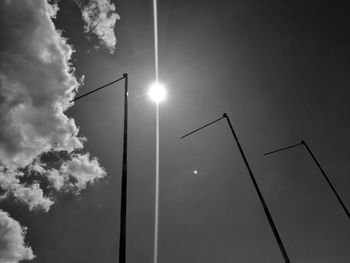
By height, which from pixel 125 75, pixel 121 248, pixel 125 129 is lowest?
pixel 121 248

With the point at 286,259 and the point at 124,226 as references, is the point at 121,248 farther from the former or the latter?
the point at 286,259

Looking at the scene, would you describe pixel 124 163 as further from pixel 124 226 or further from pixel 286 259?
pixel 286 259

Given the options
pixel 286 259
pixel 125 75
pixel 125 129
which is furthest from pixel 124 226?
pixel 286 259

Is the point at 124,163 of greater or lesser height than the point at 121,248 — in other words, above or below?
above

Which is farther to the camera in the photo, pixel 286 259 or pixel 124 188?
pixel 286 259

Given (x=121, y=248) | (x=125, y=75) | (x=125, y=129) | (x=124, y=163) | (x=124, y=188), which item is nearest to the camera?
(x=121, y=248)

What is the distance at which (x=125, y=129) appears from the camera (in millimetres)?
9242

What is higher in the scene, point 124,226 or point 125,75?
point 125,75

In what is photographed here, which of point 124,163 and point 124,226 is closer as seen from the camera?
point 124,226

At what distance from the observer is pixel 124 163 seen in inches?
310

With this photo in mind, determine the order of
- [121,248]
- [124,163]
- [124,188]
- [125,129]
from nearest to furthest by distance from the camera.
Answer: [121,248]
[124,188]
[124,163]
[125,129]

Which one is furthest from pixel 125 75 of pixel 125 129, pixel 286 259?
pixel 286 259

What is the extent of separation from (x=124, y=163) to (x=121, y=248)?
2.94 meters

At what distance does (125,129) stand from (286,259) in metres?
11.5
